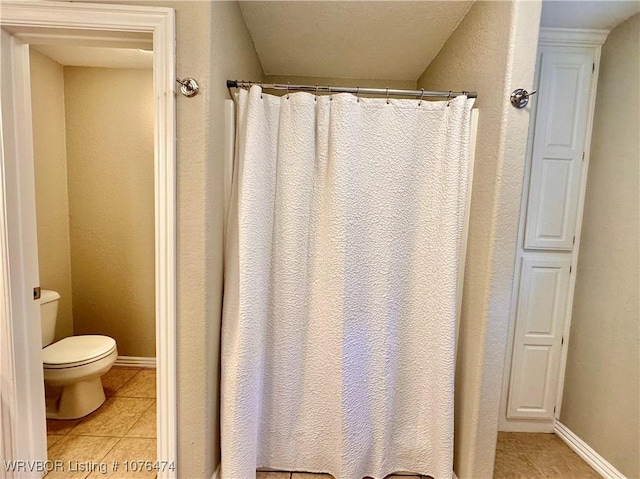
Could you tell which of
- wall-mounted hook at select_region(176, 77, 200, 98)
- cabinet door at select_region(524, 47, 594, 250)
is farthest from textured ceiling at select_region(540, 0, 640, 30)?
wall-mounted hook at select_region(176, 77, 200, 98)

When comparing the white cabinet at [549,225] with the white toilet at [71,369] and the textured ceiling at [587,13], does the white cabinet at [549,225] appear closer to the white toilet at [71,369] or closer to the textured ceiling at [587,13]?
the textured ceiling at [587,13]

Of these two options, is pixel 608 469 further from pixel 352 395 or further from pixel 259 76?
pixel 259 76

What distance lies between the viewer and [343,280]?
4.46 ft

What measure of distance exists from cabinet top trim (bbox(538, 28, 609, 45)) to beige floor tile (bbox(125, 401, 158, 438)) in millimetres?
3156

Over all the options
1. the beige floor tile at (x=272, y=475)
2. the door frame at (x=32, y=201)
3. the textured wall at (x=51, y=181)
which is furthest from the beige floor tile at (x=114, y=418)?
the beige floor tile at (x=272, y=475)

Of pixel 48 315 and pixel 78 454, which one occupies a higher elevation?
pixel 48 315

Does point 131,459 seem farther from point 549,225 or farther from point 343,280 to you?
point 549,225

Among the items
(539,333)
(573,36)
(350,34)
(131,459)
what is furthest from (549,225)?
(131,459)

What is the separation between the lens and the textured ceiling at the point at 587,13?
1.43 meters

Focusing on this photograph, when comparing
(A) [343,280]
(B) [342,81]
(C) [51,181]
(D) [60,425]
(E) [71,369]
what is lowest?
(D) [60,425]

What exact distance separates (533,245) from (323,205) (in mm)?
1302

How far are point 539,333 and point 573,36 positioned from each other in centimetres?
169

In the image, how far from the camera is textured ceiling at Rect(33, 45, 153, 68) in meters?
1.95

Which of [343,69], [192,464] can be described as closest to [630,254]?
[343,69]
